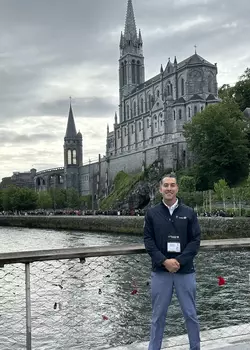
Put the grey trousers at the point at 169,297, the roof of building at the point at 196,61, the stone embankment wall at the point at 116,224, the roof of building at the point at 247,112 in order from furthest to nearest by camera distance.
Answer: the roof of building at the point at 196,61 → the roof of building at the point at 247,112 → the stone embankment wall at the point at 116,224 → the grey trousers at the point at 169,297

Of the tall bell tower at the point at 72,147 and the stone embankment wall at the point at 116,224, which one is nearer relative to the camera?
the stone embankment wall at the point at 116,224

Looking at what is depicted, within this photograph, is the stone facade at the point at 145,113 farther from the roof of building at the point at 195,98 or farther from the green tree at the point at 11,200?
the green tree at the point at 11,200

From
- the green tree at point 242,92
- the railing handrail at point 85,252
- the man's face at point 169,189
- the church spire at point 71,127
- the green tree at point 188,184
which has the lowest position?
the railing handrail at point 85,252

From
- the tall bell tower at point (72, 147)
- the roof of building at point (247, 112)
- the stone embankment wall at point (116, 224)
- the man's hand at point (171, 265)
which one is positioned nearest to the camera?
the man's hand at point (171, 265)

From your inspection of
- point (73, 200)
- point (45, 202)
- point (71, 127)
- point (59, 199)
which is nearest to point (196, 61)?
point (73, 200)

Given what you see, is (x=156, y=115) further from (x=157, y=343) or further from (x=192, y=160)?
(x=157, y=343)

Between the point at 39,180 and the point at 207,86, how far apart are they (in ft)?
243

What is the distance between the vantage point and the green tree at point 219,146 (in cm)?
5581

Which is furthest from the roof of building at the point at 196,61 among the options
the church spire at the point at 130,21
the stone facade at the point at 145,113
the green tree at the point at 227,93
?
the church spire at the point at 130,21

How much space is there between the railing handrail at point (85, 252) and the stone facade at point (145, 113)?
64.9 metres

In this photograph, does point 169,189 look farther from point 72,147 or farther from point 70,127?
point 70,127

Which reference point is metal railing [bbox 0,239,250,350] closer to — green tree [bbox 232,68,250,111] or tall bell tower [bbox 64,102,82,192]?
green tree [bbox 232,68,250,111]

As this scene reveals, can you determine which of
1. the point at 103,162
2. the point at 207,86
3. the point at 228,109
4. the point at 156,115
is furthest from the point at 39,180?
the point at 228,109

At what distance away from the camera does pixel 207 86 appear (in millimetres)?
85312
